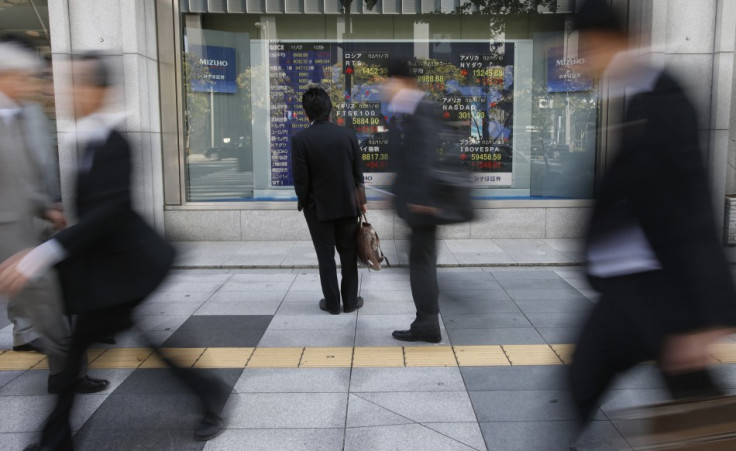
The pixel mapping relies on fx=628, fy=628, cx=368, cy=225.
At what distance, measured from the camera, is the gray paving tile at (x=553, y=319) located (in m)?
5.28

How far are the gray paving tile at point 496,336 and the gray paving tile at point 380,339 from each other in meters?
0.10

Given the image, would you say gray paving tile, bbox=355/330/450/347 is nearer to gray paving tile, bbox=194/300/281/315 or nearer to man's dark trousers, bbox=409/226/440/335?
man's dark trousers, bbox=409/226/440/335

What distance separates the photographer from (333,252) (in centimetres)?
566

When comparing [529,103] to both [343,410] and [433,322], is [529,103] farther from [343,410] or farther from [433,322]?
[343,410]

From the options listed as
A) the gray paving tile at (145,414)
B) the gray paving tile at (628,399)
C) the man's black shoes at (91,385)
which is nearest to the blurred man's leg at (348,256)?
the gray paving tile at (145,414)

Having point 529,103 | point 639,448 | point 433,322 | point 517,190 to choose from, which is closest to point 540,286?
point 433,322

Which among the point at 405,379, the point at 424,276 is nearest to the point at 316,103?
the point at 424,276

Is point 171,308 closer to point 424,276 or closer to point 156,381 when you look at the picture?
point 156,381

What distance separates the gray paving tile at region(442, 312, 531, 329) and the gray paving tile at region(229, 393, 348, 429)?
5.70ft

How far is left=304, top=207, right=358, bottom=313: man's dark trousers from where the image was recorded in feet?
18.3

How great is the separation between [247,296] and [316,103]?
220 cm

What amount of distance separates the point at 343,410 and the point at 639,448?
203 cm

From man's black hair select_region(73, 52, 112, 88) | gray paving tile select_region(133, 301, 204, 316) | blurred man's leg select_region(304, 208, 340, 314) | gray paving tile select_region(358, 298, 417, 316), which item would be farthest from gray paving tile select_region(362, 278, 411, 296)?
man's black hair select_region(73, 52, 112, 88)

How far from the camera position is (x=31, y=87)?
3.13 metres
